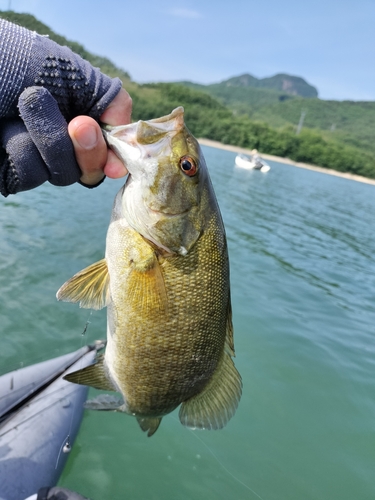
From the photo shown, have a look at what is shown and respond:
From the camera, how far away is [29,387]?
4.82 m

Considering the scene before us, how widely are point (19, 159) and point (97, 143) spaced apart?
1.27 feet

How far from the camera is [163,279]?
214cm

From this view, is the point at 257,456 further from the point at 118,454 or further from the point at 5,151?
the point at 5,151

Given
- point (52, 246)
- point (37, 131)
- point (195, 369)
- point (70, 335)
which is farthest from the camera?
point (52, 246)

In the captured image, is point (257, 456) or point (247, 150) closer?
point (257, 456)

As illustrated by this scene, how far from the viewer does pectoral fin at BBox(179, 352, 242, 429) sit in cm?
244

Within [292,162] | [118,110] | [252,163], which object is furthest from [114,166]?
[292,162]

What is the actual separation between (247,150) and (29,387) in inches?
3738

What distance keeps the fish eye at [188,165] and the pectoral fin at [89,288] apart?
750 millimetres

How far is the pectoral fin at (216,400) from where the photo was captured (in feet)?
8.00

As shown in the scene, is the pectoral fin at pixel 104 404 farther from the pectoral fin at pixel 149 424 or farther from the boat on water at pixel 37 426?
the boat on water at pixel 37 426

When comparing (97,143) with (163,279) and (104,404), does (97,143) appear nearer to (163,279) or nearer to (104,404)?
(163,279)

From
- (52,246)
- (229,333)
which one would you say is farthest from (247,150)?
(229,333)

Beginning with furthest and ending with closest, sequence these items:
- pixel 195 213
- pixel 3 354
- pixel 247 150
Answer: pixel 247 150 → pixel 3 354 → pixel 195 213
